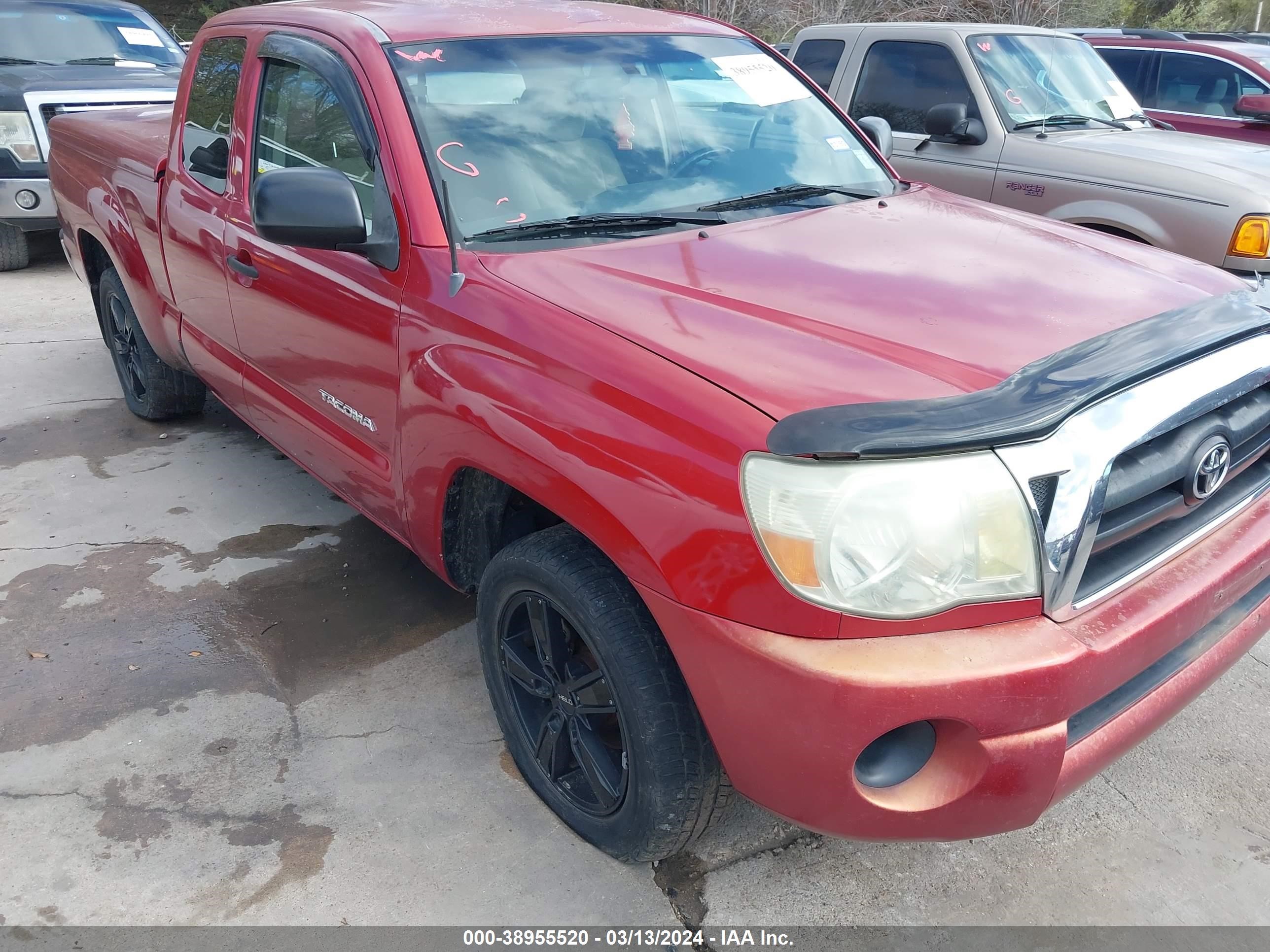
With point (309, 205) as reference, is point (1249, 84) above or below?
below

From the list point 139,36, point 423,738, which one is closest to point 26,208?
point 139,36

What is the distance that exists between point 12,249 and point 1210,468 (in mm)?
8350

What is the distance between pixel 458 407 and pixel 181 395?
3.00 meters

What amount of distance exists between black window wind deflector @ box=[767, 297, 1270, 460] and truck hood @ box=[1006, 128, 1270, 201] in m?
3.48

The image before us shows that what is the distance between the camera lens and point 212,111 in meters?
3.62

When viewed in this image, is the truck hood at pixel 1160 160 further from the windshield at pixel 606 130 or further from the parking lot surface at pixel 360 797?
the parking lot surface at pixel 360 797

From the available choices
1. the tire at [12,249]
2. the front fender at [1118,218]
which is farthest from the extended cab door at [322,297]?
the tire at [12,249]

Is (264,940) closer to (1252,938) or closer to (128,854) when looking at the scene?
(128,854)

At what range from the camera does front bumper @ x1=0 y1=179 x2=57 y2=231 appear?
23.2 feet

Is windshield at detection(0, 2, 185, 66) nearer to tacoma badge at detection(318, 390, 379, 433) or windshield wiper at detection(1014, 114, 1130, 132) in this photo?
windshield wiper at detection(1014, 114, 1130, 132)

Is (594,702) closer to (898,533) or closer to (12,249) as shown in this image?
(898,533)

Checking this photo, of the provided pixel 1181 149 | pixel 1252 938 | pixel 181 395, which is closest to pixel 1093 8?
pixel 1181 149

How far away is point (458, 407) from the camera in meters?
2.29

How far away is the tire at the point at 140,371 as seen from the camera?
4.66 meters
